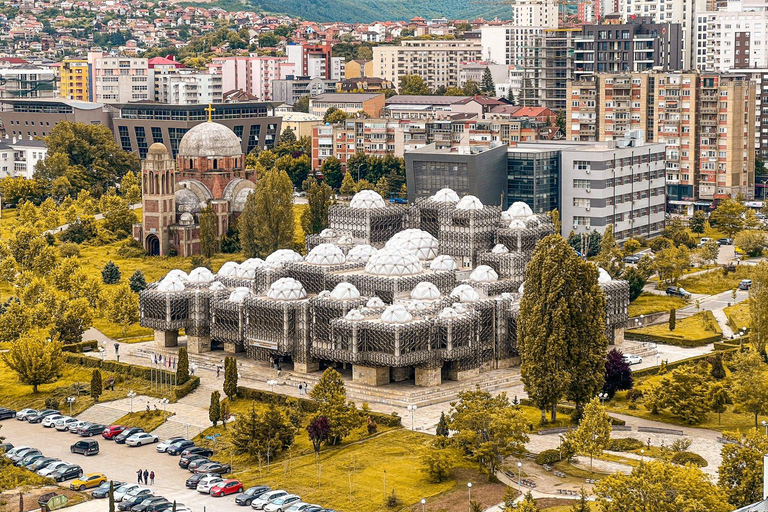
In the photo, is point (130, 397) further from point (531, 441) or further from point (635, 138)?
point (635, 138)

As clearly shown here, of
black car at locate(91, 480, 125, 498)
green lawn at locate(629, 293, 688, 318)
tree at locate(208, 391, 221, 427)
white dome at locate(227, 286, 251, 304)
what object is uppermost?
white dome at locate(227, 286, 251, 304)

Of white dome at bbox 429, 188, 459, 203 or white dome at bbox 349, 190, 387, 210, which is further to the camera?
white dome at bbox 349, 190, 387, 210

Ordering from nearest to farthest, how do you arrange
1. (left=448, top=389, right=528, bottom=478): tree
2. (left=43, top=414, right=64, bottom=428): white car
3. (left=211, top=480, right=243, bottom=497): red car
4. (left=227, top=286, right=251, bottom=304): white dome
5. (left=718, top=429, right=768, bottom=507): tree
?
1. (left=718, top=429, right=768, bottom=507): tree
2. (left=211, top=480, right=243, bottom=497): red car
3. (left=448, top=389, right=528, bottom=478): tree
4. (left=43, top=414, right=64, bottom=428): white car
5. (left=227, top=286, right=251, bottom=304): white dome

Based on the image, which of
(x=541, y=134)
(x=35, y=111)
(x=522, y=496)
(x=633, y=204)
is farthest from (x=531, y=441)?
(x=35, y=111)

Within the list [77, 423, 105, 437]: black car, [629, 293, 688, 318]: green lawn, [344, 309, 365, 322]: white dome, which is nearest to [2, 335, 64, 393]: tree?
[77, 423, 105, 437]: black car

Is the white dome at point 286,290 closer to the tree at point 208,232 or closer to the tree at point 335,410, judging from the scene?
the tree at point 335,410

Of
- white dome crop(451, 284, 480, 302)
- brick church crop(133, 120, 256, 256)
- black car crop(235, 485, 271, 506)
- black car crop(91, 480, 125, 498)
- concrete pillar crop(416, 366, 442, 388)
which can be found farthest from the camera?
brick church crop(133, 120, 256, 256)

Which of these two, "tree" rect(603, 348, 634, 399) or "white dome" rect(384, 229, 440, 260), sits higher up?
"white dome" rect(384, 229, 440, 260)

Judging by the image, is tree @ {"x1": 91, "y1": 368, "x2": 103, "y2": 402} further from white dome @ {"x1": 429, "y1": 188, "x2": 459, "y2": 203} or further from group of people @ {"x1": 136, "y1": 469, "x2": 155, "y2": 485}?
white dome @ {"x1": 429, "y1": 188, "x2": 459, "y2": 203}

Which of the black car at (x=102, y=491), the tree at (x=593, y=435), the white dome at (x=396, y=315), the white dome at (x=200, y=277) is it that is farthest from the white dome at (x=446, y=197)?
the black car at (x=102, y=491)
